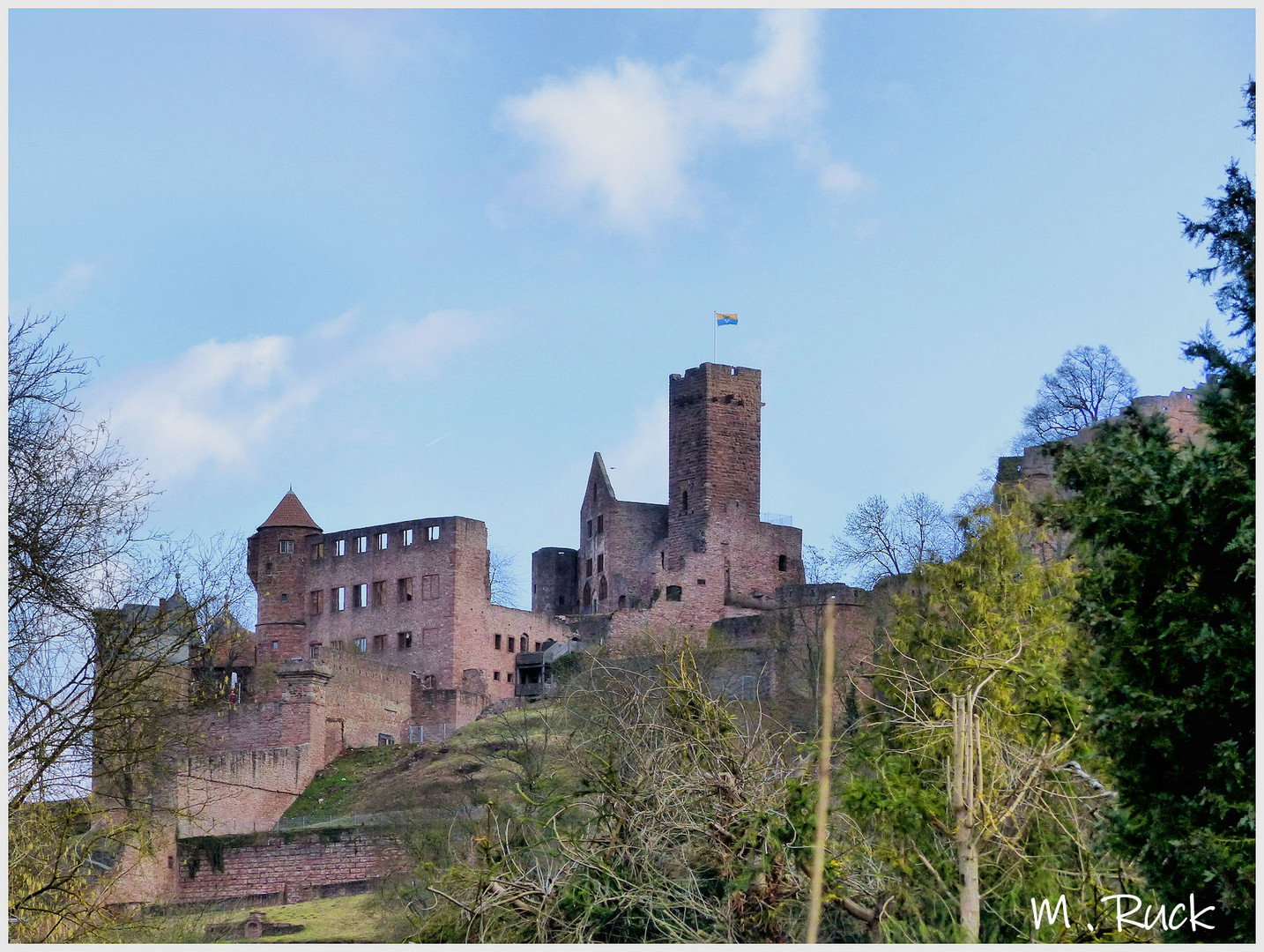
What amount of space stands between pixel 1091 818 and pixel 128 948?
586 cm

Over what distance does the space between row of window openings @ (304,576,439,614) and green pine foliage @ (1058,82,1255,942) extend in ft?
156

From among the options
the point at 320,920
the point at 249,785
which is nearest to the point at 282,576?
the point at 249,785

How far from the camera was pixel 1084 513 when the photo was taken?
10789 mm

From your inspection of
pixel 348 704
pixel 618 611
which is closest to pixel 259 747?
pixel 348 704

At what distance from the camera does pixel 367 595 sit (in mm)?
59156

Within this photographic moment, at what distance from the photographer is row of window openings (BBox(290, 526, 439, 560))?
58.3 meters

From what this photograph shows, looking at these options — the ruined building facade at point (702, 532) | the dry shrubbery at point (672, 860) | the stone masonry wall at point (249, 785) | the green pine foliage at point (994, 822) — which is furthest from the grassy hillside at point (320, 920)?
the ruined building facade at point (702, 532)

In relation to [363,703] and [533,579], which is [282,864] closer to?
[363,703]

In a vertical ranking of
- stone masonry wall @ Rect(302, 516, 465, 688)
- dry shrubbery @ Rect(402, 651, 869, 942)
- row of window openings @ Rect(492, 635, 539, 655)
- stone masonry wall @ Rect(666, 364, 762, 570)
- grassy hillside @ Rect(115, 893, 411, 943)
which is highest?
stone masonry wall @ Rect(666, 364, 762, 570)

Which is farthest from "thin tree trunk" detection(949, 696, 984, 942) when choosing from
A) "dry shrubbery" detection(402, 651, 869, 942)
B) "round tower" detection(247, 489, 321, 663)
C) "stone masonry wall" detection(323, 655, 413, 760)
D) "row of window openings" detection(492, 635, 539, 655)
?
"round tower" detection(247, 489, 321, 663)

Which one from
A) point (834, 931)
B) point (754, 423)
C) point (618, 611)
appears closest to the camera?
point (834, 931)

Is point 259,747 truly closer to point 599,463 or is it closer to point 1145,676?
point 599,463

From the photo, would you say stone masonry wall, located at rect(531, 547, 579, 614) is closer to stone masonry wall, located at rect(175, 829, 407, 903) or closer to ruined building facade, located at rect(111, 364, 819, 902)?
ruined building facade, located at rect(111, 364, 819, 902)

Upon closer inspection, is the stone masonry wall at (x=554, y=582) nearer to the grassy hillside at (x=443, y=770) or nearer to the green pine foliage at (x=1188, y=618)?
the grassy hillside at (x=443, y=770)
